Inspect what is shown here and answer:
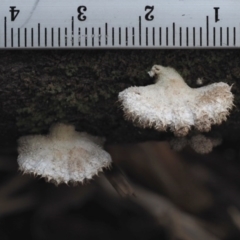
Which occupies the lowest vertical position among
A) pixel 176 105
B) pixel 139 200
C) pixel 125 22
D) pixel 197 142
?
pixel 139 200

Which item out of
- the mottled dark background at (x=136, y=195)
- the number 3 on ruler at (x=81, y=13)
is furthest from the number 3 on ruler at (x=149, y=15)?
the mottled dark background at (x=136, y=195)

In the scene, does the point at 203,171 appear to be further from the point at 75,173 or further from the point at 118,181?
the point at 75,173

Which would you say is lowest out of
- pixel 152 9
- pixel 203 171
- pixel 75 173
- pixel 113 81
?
pixel 203 171

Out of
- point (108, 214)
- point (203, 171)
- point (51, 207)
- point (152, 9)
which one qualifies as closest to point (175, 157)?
point (203, 171)

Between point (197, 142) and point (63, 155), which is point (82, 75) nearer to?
point (63, 155)

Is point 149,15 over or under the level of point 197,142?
over

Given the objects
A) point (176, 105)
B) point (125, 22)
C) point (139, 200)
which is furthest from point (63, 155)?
point (139, 200)

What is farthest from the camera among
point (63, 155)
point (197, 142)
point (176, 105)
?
point (197, 142)
